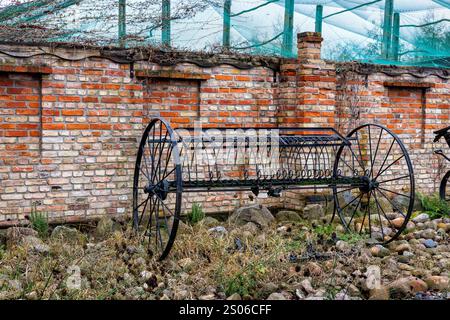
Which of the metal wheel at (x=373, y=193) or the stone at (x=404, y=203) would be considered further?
the stone at (x=404, y=203)

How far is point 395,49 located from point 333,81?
1.38 metres

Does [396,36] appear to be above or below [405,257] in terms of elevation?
above

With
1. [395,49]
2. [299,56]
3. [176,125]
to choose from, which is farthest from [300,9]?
[176,125]

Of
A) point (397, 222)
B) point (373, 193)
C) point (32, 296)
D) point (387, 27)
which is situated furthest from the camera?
point (387, 27)

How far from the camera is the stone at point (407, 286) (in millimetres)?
4857

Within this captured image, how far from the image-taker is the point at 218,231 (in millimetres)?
6750

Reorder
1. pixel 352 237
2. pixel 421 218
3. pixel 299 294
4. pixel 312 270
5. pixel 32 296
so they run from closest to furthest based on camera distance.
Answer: pixel 32 296, pixel 299 294, pixel 312 270, pixel 352 237, pixel 421 218

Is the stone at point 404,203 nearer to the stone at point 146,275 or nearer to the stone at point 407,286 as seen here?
the stone at point 407,286

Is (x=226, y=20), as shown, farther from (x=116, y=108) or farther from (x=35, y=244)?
(x=35, y=244)

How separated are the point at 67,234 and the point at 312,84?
3.56 meters

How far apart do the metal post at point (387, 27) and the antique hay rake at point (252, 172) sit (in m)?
1.12

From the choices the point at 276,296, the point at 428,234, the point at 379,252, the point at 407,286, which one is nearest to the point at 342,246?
the point at 379,252

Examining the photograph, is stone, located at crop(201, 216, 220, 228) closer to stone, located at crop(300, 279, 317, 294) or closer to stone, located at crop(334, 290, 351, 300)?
stone, located at crop(300, 279, 317, 294)

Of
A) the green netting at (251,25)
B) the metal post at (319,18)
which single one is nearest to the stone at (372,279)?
the green netting at (251,25)
